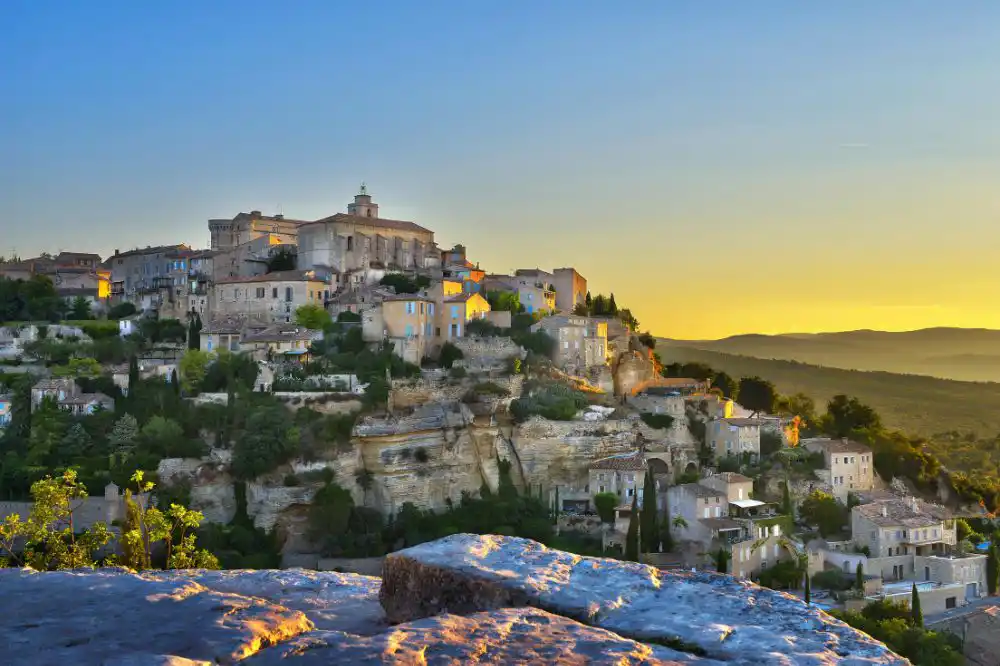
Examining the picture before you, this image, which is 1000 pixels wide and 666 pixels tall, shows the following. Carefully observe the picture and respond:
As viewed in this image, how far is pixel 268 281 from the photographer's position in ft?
195

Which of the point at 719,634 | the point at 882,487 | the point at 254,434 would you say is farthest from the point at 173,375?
the point at 719,634

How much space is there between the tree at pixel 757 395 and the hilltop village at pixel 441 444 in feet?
0.86

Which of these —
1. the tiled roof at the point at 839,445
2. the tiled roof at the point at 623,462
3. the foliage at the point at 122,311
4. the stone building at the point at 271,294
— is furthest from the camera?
the foliage at the point at 122,311

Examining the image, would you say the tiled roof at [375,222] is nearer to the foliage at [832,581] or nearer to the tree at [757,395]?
the tree at [757,395]

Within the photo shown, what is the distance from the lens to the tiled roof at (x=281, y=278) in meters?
59.2

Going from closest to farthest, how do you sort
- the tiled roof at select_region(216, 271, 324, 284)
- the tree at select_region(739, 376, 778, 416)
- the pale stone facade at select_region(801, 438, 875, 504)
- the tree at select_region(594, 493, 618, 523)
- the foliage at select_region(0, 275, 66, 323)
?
the tree at select_region(594, 493, 618, 523)
the pale stone facade at select_region(801, 438, 875, 504)
the tiled roof at select_region(216, 271, 324, 284)
the tree at select_region(739, 376, 778, 416)
the foliage at select_region(0, 275, 66, 323)

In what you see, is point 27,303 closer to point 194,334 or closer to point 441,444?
point 194,334

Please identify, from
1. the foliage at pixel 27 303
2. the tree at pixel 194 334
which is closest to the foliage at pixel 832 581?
the tree at pixel 194 334

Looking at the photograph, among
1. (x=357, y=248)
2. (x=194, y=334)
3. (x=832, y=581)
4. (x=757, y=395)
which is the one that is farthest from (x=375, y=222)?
(x=832, y=581)

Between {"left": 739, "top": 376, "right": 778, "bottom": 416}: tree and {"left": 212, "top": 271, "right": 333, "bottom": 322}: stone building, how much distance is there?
26.5 metres

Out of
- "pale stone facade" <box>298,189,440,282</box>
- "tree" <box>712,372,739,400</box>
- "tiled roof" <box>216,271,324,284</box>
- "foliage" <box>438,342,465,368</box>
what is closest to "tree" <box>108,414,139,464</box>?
"tiled roof" <box>216,271,324,284</box>

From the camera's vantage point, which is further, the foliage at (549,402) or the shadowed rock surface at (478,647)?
the foliage at (549,402)

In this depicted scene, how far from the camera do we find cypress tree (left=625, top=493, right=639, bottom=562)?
41781 mm

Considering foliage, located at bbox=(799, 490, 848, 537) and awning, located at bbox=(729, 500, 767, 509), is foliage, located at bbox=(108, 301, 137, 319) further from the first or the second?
foliage, located at bbox=(799, 490, 848, 537)
